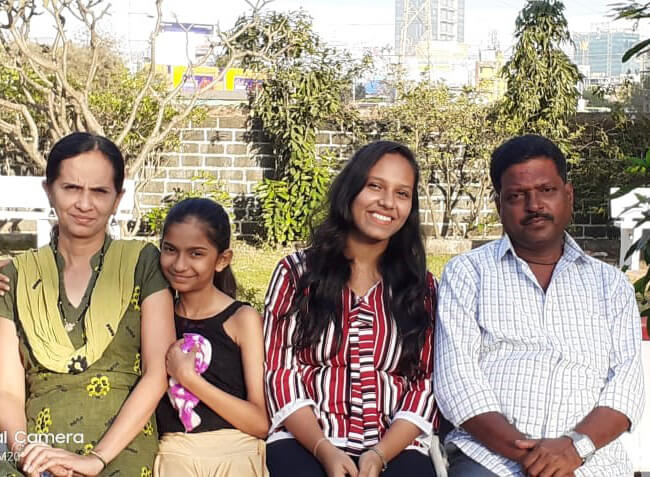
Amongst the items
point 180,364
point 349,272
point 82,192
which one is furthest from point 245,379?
point 82,192

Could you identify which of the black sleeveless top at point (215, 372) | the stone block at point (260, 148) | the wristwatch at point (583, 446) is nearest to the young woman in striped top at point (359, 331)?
the black sleeveless top at point (215, 372)

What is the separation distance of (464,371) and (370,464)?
0.45m

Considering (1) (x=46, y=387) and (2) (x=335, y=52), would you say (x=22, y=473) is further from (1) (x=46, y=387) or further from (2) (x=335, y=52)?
(2) (x=335, y=52)

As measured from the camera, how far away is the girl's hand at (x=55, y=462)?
262 cm

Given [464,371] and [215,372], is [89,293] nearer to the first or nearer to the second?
[215,372]

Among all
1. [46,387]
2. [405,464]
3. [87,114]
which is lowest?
[405,464]

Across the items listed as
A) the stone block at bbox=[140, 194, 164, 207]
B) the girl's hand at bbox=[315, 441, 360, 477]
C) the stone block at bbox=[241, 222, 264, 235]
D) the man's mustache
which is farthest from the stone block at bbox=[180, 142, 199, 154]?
the girl's hand at bbox=[315, 441, 360, 477]

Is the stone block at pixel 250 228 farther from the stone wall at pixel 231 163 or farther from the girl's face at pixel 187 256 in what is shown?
the girl's face at pixel 187 256

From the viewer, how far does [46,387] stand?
9.46ft

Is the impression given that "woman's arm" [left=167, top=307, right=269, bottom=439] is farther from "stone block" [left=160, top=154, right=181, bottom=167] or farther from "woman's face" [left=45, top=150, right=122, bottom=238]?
"stone block" [left=160, top=154, right=181, bottom=167]

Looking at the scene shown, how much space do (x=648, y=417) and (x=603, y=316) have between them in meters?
0.59

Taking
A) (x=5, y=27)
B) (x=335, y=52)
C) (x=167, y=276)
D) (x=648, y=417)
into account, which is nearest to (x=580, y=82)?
(x=335, y=52)

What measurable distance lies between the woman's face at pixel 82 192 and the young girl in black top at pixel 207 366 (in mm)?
249

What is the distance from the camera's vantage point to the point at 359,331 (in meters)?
3.07
